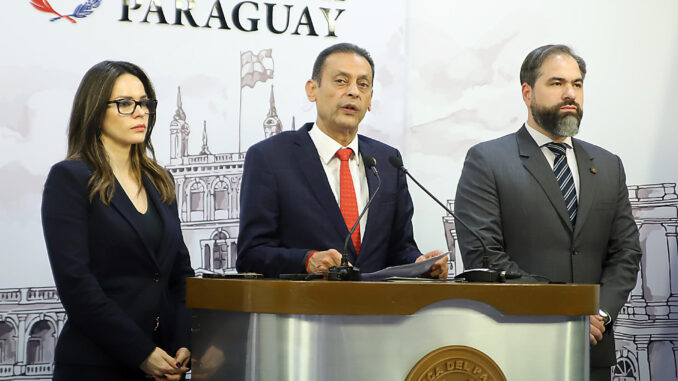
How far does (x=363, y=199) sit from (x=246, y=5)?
4.94 feet

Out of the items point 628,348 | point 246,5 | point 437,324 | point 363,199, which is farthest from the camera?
point 628,348

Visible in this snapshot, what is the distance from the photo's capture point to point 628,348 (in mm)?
4641

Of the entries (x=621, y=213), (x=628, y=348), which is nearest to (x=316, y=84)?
(x=621, y=213)

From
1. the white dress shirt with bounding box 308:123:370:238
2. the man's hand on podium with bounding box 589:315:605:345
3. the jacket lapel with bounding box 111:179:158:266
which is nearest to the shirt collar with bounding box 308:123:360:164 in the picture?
the white dress shirt with bounding box 308:123:370:238

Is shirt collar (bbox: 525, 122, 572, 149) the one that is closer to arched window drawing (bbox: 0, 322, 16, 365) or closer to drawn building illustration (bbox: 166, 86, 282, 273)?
drawn building illustration (bbox: 166, 86, 282, 273)

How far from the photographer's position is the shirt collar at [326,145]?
3.47 meters

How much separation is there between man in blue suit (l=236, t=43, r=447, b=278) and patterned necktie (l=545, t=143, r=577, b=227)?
0.69m

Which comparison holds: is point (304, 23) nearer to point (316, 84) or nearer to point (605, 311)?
point (316, 84)

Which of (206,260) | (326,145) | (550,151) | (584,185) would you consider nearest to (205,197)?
(206,260)

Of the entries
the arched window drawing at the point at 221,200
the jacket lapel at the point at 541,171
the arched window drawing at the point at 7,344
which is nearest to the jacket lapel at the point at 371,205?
the jacket lapel at the point at 541,171

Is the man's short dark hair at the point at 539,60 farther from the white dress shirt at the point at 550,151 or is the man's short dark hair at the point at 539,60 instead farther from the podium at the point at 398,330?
the podium at the point at 398,330

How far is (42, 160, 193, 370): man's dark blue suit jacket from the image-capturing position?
2.66 metres

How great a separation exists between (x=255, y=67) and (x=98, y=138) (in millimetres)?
1472

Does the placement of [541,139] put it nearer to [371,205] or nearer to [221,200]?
[371,205]
